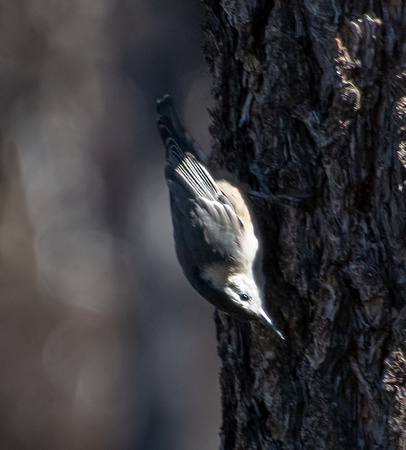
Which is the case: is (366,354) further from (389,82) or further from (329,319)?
(389,82)

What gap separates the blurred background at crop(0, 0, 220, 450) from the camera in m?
5.02

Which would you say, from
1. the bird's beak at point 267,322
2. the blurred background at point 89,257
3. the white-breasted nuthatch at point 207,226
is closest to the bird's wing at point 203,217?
the white-breasted nuthatch at point 207,226

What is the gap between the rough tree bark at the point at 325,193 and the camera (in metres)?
1.84

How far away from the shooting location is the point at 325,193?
6.39ft

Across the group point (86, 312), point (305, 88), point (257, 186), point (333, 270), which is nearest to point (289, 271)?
point (333, 270)

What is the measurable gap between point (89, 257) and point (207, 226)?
9.41 ft

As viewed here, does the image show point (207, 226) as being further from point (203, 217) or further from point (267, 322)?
point (267, 322)

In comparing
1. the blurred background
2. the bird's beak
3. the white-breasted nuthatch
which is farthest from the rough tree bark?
the blurred background

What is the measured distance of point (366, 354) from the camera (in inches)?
76.2

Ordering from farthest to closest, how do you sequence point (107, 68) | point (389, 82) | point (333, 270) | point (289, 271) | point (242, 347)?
point (107, 68) → point (242, 347) → point (289, 271) → point (333, 270) → point (389, 82)

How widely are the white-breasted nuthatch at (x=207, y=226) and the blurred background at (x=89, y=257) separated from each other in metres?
2.31

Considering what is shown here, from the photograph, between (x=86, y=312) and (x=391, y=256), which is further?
(x=86, y=312)

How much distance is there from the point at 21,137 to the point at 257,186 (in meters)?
3.63

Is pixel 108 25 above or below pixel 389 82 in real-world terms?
above
